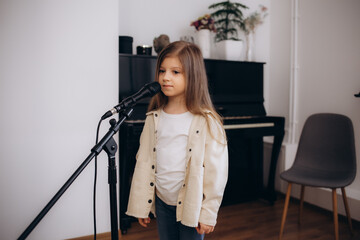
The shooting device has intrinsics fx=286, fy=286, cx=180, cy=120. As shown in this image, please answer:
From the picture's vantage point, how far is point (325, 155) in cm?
235

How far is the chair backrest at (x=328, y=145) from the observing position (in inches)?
87.0

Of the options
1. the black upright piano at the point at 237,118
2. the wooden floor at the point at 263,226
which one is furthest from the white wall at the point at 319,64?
the black upright piano at the point at 237,118

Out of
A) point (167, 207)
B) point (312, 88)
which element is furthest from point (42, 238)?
point (312, 88)

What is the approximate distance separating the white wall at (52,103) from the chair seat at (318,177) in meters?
1.41

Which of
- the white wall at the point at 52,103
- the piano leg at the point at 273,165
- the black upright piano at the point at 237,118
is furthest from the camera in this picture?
the piano leg at the point at 273,165

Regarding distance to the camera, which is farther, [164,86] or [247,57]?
[247,57]

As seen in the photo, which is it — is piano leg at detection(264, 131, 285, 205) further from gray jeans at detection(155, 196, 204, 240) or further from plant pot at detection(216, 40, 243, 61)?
gray jeans at detection(155, 196, 204, 240)

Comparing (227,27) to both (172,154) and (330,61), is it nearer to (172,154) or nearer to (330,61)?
(330,61)

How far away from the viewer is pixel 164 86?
1.14 metres

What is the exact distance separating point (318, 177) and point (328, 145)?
383 millimetres

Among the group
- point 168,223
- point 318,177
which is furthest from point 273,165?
point 168,223

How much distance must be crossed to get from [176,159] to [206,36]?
1.99 metres

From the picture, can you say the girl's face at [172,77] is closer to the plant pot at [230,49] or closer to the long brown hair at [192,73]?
the long brown hair at [192,73]

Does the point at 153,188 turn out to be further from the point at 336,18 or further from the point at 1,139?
the point at 336,18
